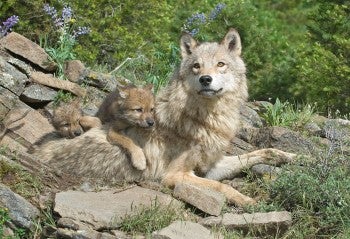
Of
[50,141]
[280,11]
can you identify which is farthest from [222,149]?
[280,11]

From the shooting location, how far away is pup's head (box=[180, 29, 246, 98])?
28.3 feet

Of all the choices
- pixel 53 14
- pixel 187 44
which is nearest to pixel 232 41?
pixel 187 44

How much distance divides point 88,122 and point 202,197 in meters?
1.99

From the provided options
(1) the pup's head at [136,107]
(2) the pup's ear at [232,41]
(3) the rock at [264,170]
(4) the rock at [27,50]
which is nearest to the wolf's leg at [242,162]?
(3) the rock at [264,170]

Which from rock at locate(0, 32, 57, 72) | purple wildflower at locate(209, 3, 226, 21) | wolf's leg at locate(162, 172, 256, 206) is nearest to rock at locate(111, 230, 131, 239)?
wolf's leg at locate(162, 172, 256, 206)

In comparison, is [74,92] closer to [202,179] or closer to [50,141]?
[50,141]

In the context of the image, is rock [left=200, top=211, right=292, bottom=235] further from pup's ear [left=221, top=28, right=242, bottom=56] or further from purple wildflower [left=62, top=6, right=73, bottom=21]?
purple wildflower [left=62, top=6, right=73, bottom=21]

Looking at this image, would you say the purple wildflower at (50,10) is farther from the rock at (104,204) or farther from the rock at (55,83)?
the rock at (104,204)

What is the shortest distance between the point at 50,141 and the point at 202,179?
6.23 ft

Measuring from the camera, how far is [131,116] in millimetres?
8820

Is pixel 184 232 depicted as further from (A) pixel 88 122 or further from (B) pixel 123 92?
(A) pixel 88 122

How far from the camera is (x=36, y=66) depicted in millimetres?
10961

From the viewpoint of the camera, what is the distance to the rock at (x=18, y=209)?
7.43 m

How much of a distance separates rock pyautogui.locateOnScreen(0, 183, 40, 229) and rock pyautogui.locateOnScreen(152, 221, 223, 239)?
3.89 ft
